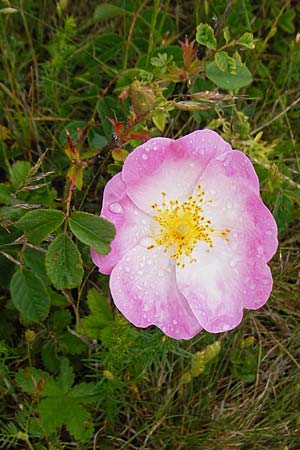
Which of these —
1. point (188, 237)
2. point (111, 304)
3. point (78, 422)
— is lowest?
point (78, 422)

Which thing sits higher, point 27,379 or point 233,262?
point 233,262

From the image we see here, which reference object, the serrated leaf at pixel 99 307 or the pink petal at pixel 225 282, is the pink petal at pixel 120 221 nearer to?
the pink petal at pixel 225 282

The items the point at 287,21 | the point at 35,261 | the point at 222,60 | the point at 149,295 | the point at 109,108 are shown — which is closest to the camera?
the point at 149,295

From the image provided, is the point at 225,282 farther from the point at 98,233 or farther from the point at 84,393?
the point at 84,393

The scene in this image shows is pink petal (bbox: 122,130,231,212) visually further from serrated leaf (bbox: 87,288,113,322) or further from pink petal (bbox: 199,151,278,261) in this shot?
serrated leaf (bbox: 87,288,113,322)

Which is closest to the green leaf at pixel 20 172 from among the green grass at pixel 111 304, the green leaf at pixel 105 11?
the green grass at pixel 111 304

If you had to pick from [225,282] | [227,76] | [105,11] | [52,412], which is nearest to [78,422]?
[52,412]
